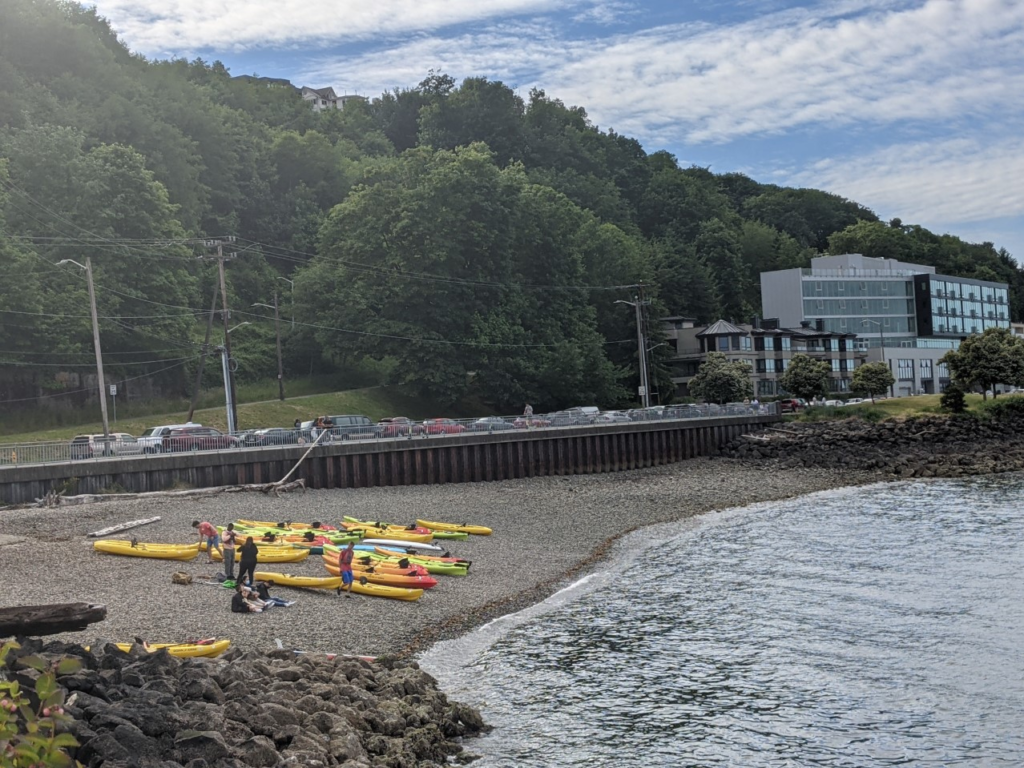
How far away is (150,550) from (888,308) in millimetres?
135297

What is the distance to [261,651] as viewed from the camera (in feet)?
72.1

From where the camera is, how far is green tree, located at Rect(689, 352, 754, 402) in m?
104

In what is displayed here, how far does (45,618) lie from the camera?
52.3 ft

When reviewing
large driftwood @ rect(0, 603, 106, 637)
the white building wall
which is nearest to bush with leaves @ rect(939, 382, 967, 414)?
the white building wall

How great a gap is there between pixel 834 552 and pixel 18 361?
53038 mm

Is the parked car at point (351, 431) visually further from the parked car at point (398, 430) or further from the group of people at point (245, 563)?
the group of people at point (245, 563)

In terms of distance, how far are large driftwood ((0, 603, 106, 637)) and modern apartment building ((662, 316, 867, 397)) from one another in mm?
105842

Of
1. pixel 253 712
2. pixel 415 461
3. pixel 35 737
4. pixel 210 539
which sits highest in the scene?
pixel 35 737

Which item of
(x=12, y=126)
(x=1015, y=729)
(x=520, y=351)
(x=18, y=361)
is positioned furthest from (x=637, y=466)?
(x=12, y=126)

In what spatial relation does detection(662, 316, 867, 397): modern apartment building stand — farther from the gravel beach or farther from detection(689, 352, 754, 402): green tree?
the gravel beach

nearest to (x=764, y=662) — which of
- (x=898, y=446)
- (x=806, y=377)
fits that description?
(x=898, y=446)

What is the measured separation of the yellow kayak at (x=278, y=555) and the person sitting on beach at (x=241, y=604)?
557 cm

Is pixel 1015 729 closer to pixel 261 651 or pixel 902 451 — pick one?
pixel 261 651

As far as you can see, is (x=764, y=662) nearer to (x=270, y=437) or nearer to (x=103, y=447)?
(x=103, y=447)
